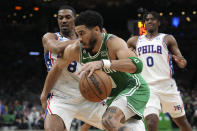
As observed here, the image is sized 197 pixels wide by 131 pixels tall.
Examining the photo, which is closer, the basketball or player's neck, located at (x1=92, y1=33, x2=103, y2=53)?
the basketball

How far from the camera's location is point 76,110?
5.30 m

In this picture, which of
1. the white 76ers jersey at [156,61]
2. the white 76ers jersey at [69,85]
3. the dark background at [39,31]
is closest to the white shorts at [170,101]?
Result: the white 76ers jersey at [156,61]

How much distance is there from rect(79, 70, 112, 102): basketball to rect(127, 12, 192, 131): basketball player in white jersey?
2.80 m

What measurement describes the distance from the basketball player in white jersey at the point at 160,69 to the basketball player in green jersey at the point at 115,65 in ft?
7.14

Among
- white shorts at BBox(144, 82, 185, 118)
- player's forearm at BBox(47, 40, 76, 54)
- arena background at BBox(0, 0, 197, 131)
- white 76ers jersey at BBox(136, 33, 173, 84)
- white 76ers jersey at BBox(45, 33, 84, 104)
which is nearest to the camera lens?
player's forearm at BBox(47, 40, 76, 54)

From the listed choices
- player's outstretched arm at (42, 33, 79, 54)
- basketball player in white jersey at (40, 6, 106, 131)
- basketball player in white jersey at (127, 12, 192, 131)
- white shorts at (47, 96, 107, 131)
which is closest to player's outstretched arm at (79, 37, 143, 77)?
player's outstretched arm at (42, 33, 79, 54)

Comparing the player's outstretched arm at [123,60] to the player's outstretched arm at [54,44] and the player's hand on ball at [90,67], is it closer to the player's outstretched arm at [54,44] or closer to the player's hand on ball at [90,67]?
the player's hand on ball at [90,67]

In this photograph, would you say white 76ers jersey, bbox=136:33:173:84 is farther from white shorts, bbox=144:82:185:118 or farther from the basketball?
the basketball

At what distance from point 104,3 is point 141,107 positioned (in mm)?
17351

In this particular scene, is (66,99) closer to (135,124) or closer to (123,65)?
(135,124)

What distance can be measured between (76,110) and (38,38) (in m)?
18.4

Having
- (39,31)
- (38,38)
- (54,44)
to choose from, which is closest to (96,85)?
(54,44)

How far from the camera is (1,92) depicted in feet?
71.3

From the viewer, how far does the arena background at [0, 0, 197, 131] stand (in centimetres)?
1511
